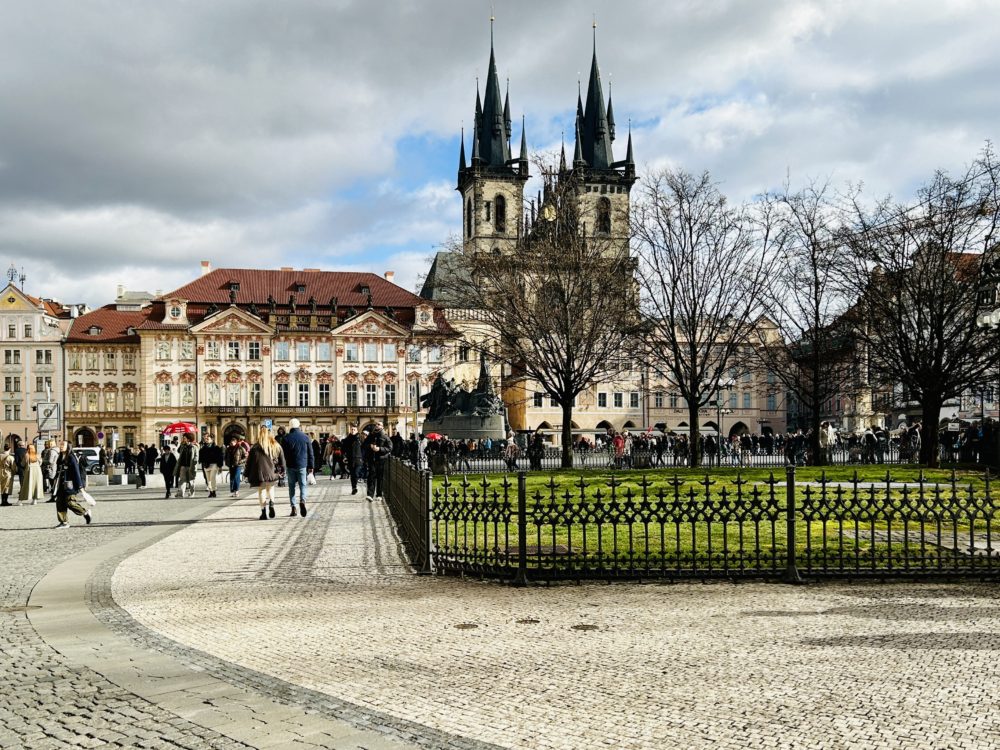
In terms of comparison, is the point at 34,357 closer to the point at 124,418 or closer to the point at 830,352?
the point at 124,418

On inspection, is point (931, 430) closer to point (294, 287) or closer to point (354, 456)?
point (354, 456)

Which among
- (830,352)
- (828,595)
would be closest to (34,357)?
(830,352)

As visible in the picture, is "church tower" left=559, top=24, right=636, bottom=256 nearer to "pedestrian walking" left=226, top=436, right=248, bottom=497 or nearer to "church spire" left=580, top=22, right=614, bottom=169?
"church spire" left=580, top=22, right=614, bottom=169

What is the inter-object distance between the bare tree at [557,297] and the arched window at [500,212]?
56.5 m

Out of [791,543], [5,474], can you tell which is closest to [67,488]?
[5,474]

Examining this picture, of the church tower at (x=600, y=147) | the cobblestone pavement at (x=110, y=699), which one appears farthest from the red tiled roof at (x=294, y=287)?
the cobblestone pavement at (x=110, y=699)

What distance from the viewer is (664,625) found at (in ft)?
27.7

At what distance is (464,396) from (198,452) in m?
11.0

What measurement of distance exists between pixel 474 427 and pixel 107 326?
60714 millimetres

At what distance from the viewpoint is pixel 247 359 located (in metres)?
86.1

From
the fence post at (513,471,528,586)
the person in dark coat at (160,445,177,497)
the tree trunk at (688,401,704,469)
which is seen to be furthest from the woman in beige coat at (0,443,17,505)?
the fence post at (513,471,528,586)

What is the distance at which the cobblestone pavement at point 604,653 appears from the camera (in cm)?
569

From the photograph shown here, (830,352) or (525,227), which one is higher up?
(525,227)

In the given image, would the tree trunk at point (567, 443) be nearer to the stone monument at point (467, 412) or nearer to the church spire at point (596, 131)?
the stone monument at point (467, 412)
